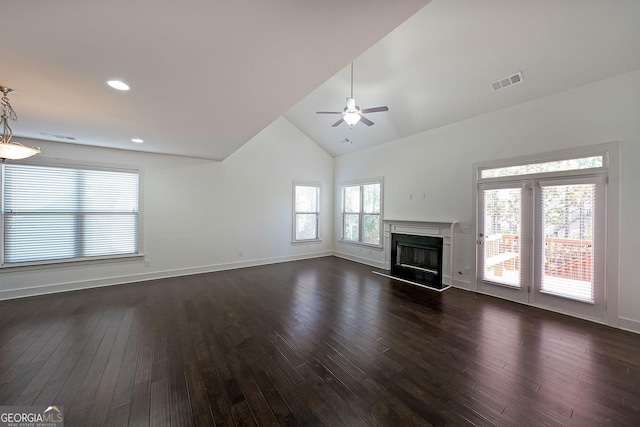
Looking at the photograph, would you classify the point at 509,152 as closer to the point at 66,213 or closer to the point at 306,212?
the point at 306,212

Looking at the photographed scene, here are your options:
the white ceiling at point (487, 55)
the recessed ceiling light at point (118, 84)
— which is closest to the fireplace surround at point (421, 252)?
the white ceiling at point (487, 55)

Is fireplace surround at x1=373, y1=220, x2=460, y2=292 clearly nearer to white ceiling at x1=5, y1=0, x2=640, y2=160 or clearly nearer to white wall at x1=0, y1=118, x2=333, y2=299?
white ceiling at x1=5, y1=0, x2=640, y2=160

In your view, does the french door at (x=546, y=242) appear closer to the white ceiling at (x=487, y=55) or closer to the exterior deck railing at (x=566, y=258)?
the exterior deck railing at (x=566, y=258)

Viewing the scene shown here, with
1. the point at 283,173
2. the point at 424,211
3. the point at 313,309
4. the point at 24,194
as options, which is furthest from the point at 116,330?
the point at 424,211

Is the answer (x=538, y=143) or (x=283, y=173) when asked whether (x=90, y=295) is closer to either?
(x=283, y=173)

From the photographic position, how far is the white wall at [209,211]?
4.31 meters

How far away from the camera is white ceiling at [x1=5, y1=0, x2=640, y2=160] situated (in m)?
1.46

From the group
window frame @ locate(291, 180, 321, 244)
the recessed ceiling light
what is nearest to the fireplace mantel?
window frame @ locate(291, 180, 321, 244)

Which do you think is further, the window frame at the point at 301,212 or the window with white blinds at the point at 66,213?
the window frame at the point at 301,212

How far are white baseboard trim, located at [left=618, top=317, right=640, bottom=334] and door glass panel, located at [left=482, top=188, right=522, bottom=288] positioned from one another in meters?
1.05

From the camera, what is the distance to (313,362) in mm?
2283

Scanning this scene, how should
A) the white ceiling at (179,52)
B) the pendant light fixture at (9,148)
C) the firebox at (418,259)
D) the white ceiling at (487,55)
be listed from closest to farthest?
the white ceiling at (179,52) < the pendant light fixture at (9,148) < the white ceiling at (487,55) < the firebox at (418,259)

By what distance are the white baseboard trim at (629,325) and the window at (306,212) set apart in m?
5.86

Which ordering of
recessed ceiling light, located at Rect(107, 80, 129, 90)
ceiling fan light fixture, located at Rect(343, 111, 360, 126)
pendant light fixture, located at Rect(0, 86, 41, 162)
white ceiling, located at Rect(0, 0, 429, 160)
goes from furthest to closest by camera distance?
ceiling fan light fixture, located at Rect(343, 111, 360, 126) < pendant light fixture, located at Rect(0, 86, 41, 162) < recessed ceiling light, located at Rect(107, 80, 129, 90) < white ceiling, located at Rect(0, 0, 429, 160)
